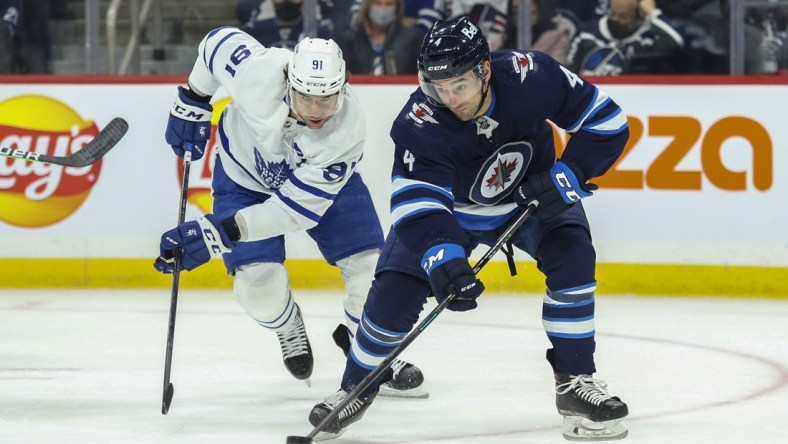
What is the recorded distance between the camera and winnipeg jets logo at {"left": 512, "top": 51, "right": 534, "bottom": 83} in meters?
3.07

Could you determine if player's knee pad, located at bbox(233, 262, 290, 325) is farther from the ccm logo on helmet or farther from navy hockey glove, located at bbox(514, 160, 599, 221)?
the ccm logo on helmet

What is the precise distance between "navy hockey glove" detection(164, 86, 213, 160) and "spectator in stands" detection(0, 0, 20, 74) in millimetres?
2704

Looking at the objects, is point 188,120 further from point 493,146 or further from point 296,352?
point 493,146

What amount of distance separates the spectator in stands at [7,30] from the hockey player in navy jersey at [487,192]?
374 cm

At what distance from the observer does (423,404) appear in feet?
12.0

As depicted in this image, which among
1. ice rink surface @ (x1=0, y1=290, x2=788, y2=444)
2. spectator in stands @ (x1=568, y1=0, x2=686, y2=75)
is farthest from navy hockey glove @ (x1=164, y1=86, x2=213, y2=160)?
spectator in stands @ (x1=568, y1=0, x2=686, y2=75)

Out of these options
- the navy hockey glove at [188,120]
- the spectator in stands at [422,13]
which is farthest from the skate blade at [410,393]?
the spectator in stands at [422,13]

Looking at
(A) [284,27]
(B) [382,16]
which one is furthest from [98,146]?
(B) [382,16]

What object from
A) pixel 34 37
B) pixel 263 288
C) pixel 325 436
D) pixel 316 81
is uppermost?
pixel 316 81

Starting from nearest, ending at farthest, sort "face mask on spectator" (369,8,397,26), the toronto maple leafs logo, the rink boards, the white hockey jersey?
the white hockey jersey
the toronto maple leafs logo
the rink boards
"face mask on spectator" (369,8,397,26)

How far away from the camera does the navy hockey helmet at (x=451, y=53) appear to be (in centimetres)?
291

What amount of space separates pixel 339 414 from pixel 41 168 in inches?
136

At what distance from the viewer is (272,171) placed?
148 inches

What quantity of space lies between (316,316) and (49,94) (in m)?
1.78
